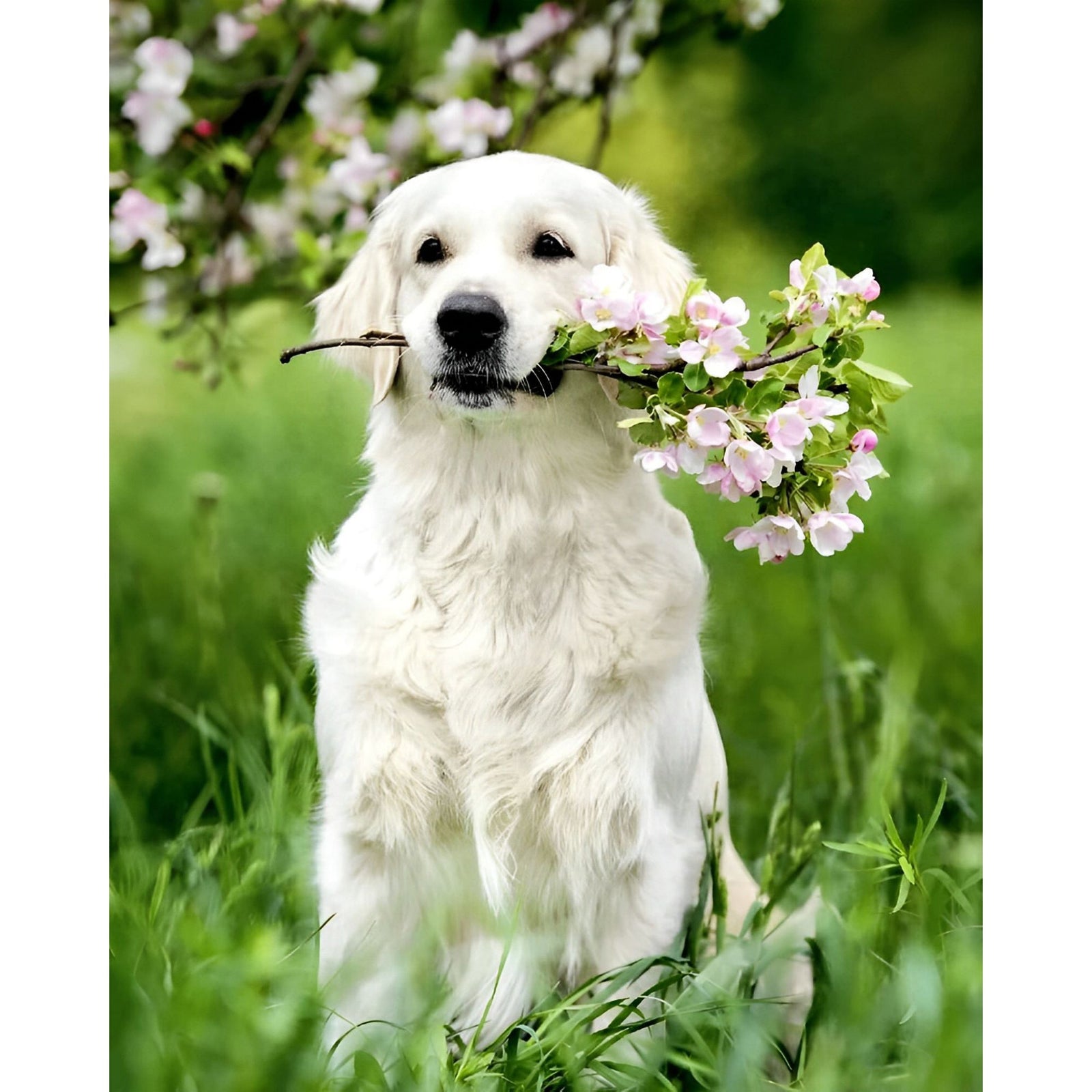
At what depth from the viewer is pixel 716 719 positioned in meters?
2.06

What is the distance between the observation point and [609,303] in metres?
1.59

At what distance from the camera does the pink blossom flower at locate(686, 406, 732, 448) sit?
1576 mm

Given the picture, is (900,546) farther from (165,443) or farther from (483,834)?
(165,443)

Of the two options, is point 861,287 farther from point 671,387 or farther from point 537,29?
point 537,29

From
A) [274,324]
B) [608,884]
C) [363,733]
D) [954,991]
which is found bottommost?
[954,991]

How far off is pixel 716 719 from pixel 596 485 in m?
0.48

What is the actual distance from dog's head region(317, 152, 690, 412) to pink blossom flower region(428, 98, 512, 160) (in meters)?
0.35

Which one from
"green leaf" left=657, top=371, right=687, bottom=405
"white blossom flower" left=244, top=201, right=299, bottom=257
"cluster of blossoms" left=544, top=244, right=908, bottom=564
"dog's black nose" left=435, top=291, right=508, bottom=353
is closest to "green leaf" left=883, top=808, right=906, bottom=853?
"cluster of blossoms" left=544, top=244, right=908, bottom=564

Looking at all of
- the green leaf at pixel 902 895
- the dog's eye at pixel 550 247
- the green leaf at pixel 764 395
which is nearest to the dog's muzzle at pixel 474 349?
the dog's eye at pixel 550 247

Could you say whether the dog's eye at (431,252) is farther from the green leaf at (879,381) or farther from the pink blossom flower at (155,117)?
the pink blossom flower at (155,117)

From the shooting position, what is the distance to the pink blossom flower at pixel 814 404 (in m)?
1.58

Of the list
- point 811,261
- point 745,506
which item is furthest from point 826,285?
point 745,506

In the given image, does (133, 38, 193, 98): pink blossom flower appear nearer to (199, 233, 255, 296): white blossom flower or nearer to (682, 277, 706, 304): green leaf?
(199, 233, 255, 296): white blossom flower

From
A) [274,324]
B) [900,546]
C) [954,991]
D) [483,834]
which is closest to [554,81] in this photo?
[274,324]
